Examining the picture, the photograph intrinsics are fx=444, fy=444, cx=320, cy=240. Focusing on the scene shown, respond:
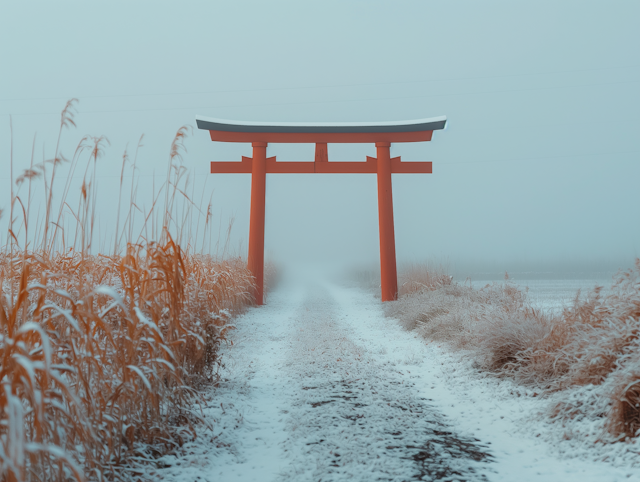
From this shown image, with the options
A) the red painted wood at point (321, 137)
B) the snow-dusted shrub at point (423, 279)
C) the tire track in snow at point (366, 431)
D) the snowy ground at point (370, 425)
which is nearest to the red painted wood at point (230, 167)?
the red painted wood at point (321, 137)

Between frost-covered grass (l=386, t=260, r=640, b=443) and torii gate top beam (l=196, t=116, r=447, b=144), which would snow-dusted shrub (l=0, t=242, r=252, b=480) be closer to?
frost-covered grass (l=386, t=260, r=640, b=443)

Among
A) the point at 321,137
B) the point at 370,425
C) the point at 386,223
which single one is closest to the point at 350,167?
the point at 321,137

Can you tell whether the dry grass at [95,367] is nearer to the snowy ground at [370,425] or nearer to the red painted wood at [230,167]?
the snowy ground at [370,425]

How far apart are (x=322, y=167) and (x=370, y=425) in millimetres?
5745

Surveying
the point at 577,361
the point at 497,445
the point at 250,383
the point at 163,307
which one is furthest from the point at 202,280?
the point at 577,361

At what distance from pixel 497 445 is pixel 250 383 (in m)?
1.53

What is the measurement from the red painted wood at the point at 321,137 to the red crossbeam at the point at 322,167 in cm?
33

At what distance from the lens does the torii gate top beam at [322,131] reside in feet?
23.3

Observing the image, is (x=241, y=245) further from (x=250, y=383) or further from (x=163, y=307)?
(x=163, y=307)

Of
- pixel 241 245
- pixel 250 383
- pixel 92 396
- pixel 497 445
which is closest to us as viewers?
pixel 92 396

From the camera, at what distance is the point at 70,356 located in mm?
1653

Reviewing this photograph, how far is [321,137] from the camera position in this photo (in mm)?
7379

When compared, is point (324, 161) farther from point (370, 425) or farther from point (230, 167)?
point (370, 425)

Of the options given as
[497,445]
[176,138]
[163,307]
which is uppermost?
[176,138]
